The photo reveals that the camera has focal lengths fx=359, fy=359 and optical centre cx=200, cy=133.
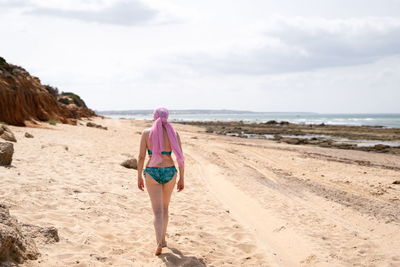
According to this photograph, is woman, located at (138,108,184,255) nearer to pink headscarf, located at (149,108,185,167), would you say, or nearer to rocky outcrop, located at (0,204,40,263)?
pink headscarf, located at (149,108,185,167)

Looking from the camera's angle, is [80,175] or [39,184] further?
[80,175]

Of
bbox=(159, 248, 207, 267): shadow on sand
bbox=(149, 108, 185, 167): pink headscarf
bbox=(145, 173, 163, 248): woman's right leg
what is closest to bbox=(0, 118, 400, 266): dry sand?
bbox=(159, 248, 207, 267): shadow on sand

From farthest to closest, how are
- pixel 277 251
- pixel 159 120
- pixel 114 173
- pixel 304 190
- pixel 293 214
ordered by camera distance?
pixel 304 190
pixel 114 173
pixel 293 214
pixel 277 251
pixel 159 120

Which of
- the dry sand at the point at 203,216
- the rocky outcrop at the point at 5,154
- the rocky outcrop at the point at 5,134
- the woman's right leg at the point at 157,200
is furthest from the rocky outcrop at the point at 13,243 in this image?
the rocky outcrop at the point at 5,134

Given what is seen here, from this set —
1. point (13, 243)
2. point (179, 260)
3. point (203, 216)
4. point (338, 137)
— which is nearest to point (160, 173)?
point (179, 260)

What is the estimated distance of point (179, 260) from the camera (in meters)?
4.69

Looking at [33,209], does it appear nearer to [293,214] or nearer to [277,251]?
[277,251]

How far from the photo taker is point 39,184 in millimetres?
6910

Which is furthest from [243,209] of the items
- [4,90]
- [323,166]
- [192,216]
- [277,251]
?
[4,90]

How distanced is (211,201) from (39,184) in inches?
145

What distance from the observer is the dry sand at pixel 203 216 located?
4.92 metres

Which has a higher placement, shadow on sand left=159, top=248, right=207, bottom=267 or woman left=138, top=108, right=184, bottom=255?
woman left=138, top=108, right=184, bottom=255

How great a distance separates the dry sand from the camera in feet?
16.1

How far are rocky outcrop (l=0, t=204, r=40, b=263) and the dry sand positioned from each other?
113mm
